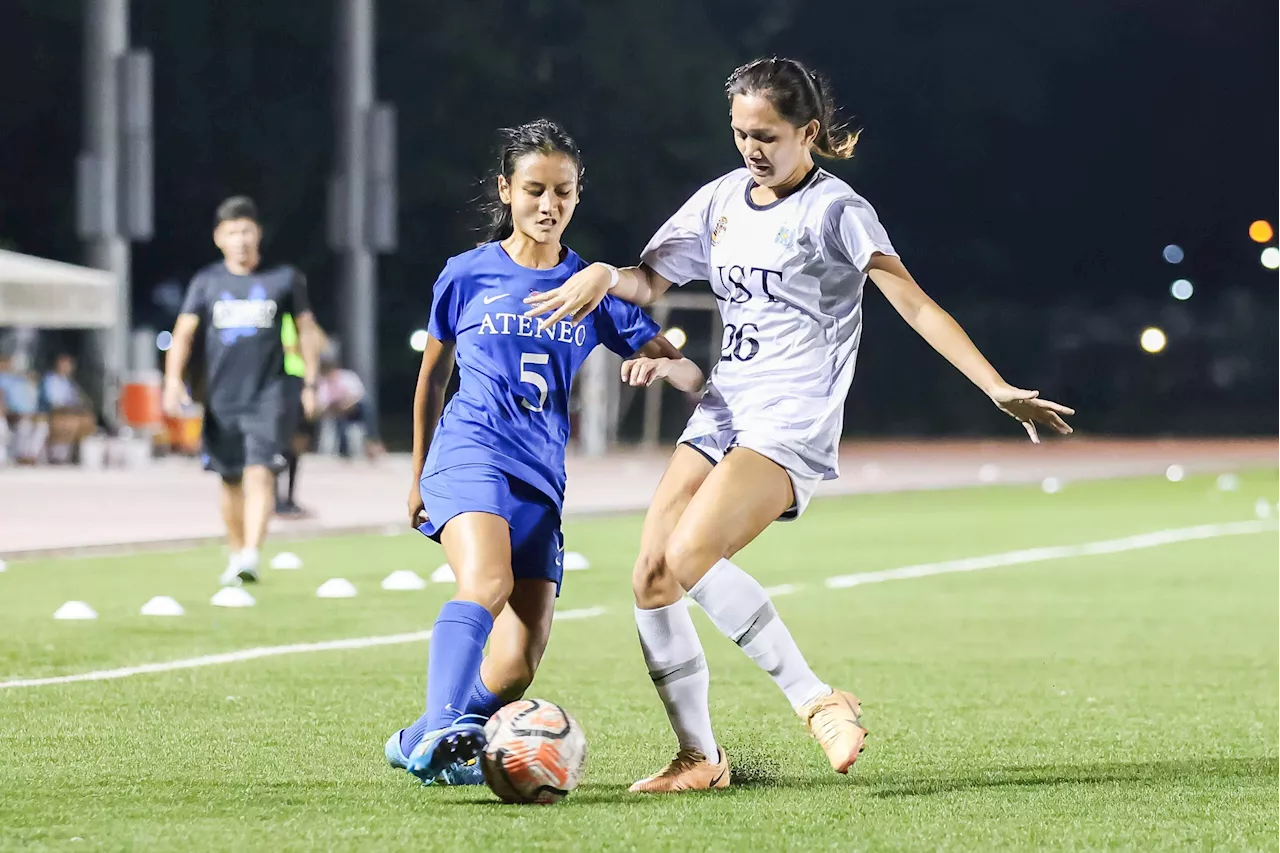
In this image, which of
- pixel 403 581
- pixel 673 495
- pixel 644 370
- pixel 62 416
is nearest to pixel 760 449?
pixel 673 495

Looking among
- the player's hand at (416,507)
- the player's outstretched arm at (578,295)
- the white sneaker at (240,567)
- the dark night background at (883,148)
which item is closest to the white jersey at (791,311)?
the player's outstretched arm at (578,295)

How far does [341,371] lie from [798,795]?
89.6ft

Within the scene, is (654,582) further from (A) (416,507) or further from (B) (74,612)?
(B) (74,612)

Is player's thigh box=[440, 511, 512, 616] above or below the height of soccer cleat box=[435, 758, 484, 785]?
above

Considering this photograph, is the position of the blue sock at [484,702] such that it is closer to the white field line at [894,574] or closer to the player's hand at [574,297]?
the player's hand at [574,297]

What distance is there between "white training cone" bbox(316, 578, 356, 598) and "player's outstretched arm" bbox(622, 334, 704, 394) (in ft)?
20.4

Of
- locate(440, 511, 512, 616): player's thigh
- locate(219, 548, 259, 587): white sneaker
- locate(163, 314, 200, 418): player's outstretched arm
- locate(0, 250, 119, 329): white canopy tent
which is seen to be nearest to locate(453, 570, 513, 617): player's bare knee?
locate(440, 511, 512, 616): player's thigh

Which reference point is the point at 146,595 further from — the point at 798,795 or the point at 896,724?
Result: the point at 798,795

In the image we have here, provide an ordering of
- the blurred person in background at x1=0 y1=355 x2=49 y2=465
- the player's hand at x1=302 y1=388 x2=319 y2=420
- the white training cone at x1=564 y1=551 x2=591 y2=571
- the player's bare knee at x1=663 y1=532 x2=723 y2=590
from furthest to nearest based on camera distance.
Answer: the blurred person in background at x1=0 y1=355 x2=49 y2=465, the white training cone at x1=564 y1=551 x2=591 y2=571, the player's hand at x1=302 y1=388 x2=319 y2=420, the player's bare knee at x1=663 y1=532 x2=723 y2=590

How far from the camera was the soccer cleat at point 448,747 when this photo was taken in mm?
6426

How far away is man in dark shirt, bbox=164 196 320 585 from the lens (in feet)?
43.3

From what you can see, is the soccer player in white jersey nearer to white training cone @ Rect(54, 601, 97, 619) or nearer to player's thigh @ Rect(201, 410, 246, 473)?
white training cone @ Rect(54, 601, 97, 619)

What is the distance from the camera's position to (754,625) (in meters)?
6.96

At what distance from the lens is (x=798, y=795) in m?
6.80
